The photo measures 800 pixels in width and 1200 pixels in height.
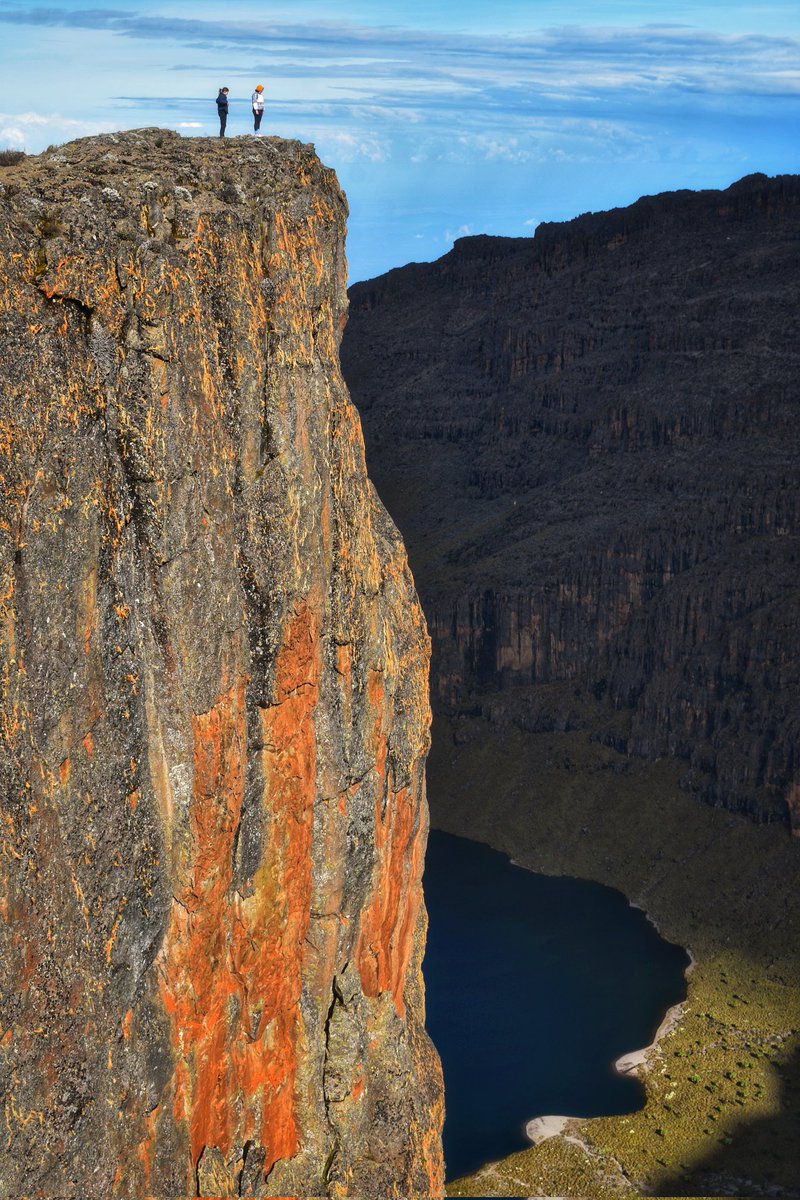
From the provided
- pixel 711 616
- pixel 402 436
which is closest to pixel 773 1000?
pixel 711 616

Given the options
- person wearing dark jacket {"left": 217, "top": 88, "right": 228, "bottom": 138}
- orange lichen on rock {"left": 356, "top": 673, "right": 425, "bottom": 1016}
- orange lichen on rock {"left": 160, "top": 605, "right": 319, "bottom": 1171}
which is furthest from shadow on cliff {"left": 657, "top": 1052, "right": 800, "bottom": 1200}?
person wearing dark jacket {"left": 217, "top": 88, "right": 228, "bottom": 138}

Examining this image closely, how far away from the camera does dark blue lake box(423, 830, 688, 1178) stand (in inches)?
3199

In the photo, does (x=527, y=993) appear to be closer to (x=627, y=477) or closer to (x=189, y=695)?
(x=627, y=477)

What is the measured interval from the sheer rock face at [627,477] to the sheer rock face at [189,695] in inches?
3612

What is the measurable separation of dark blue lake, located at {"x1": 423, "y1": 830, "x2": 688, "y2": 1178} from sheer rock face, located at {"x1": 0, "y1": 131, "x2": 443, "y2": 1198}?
46.0m

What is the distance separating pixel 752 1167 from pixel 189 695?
5886 centimetres

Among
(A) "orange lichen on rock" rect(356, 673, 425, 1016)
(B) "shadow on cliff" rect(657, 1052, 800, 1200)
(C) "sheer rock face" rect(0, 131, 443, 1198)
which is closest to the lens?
(C) "sheer rock face" rect(0, 131, 443, 1198)

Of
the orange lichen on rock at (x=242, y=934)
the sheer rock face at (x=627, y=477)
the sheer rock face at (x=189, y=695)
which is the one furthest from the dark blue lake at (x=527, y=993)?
the orange lichen on rock at (x=242, y=934)

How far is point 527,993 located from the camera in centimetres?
9781

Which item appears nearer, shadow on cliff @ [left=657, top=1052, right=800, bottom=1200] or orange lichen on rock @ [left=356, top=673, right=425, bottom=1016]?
orange lichen on rock @ [left=356, top=673, right=425, bottom=1016]

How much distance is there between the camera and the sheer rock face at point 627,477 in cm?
13112

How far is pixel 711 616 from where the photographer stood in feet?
435

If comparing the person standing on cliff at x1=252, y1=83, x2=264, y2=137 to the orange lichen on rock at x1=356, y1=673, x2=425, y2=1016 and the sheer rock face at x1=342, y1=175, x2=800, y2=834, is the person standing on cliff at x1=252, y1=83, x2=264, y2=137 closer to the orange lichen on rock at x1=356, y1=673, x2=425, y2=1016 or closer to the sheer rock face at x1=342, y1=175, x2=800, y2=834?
the orange lichen on rock at x1=356, y1=673, x2=425, y2=1016

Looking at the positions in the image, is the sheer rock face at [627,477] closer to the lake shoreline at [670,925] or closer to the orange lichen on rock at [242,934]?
the lake shoreline at [670,925]
